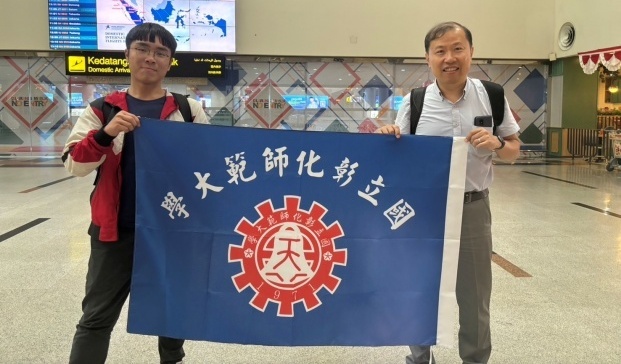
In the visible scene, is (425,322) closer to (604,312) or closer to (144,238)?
(144,238)

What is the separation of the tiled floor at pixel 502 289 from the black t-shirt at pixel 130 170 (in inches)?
35.4

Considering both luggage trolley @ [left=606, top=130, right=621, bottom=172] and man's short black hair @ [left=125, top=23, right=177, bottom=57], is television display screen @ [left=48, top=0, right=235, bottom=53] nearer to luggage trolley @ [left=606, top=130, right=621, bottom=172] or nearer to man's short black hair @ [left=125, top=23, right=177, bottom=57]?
luggage trolley @ [left=606, top=130, right=621, bottom=172]

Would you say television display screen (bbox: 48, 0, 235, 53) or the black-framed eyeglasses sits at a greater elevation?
television display screen (bbox: 48, 0, 235, 53)

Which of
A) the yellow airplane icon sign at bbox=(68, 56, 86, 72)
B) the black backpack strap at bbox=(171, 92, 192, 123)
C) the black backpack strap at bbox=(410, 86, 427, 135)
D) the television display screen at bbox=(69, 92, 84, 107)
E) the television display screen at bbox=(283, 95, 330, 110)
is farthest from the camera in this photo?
the television display screen at bbox=(283, 95, 330, 110)

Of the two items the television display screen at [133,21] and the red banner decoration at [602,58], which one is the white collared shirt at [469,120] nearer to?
the red banner decoration at [602,58]

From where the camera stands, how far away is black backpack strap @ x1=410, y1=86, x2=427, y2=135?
1995mm

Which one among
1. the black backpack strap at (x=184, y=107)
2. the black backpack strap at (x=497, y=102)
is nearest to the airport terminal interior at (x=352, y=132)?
the black backpack strap at (x=184, y=107)

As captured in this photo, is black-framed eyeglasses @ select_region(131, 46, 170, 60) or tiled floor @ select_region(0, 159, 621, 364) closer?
black-framed eyeglasses @ select_region(131, 46, 170, 60)

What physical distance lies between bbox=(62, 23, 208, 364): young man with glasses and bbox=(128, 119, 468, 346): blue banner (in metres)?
0.08

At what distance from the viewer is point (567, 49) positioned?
40.9ft

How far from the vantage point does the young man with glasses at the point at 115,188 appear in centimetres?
175

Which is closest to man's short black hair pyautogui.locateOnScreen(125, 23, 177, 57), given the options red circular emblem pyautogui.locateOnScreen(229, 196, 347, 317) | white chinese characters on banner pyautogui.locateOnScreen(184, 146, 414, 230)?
white chinese characters on banner pyautogui.locateOnScreen(184, 146, 414, 230)

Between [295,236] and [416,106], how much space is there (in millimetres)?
697

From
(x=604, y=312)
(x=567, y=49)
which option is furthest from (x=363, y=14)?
(x=604, y=312)
